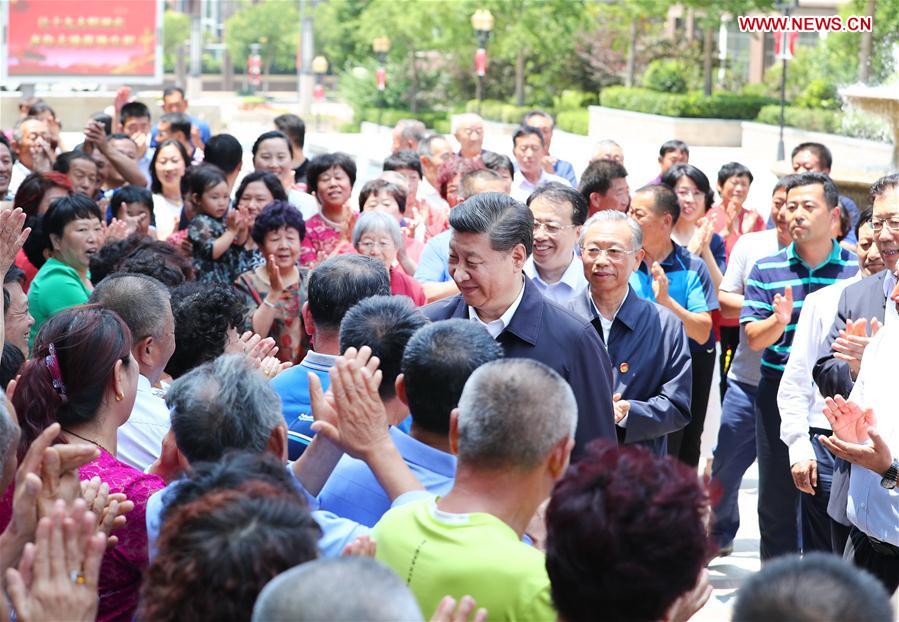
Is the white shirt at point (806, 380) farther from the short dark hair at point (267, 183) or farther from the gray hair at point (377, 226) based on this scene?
the short dark hair at point (267, 183)

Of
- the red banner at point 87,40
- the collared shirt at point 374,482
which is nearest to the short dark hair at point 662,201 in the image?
the collared shirt at point 374,482

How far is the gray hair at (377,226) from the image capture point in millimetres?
6828

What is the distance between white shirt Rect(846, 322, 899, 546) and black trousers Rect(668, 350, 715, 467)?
240cm

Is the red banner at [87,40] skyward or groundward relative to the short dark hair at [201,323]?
skyward

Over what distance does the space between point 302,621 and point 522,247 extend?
2.95 meters

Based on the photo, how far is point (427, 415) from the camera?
3488 mm

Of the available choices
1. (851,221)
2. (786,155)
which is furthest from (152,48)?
(851,221)

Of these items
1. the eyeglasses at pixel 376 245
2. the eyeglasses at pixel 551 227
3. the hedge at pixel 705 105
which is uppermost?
the hedge at pixel 705 105

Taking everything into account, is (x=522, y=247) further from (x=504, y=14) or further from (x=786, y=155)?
(x=504, y=14)

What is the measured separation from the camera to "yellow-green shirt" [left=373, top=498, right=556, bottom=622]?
2781 mm

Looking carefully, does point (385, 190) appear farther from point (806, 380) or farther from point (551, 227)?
point (806, 380)

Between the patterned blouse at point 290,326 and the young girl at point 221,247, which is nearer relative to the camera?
the patterned blouse at point 290,326

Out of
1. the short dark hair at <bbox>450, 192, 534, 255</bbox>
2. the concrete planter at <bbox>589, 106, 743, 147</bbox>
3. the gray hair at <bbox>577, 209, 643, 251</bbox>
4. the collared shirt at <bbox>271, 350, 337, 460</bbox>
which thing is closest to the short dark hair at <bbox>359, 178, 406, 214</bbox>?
the gray hair at <bbox>577, 209, 643, 251</bbox>

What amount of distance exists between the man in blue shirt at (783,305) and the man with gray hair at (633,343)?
106 centimetres
